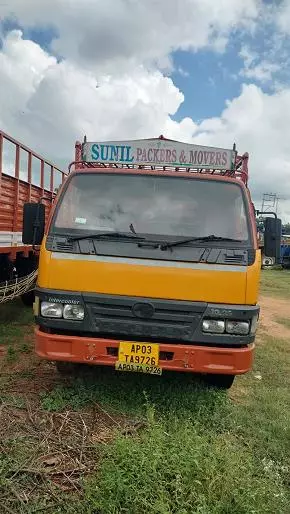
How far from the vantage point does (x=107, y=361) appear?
363 cm

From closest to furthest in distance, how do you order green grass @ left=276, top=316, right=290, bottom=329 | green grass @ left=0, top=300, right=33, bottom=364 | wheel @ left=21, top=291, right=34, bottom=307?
green grass @ left=0, top=300, right=33, bottom=364, wheel @ left=21, top=291, right=34, bottom=307, green grass @ left=276, top=316, right=290, bottom=329

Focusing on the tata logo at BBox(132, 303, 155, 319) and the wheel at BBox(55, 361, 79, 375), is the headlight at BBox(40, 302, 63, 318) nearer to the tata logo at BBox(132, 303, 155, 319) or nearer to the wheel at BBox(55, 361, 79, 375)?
the tata logo at BBox(132, 303, 155, 319)

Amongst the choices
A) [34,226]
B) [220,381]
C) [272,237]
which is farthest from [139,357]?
[272,237]

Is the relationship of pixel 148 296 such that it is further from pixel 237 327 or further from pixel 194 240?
pixel 237 327

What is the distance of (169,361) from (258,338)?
13.3 ft

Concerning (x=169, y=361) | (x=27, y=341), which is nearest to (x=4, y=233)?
(x=27, y=341)

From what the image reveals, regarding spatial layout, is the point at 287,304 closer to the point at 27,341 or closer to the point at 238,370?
the point at 27,341

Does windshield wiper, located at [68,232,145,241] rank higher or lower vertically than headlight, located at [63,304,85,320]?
higher

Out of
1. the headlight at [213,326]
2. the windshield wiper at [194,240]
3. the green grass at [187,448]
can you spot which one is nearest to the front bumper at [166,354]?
the headlight at [213,326]

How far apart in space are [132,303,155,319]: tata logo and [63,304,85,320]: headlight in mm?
404

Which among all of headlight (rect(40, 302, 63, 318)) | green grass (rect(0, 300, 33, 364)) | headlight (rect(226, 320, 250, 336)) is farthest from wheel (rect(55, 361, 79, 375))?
headlight (rect(226, 320, 250, 336))

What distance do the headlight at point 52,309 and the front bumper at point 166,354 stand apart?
164 mm

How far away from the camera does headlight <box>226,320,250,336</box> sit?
3.62 m

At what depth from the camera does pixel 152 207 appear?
403cm
